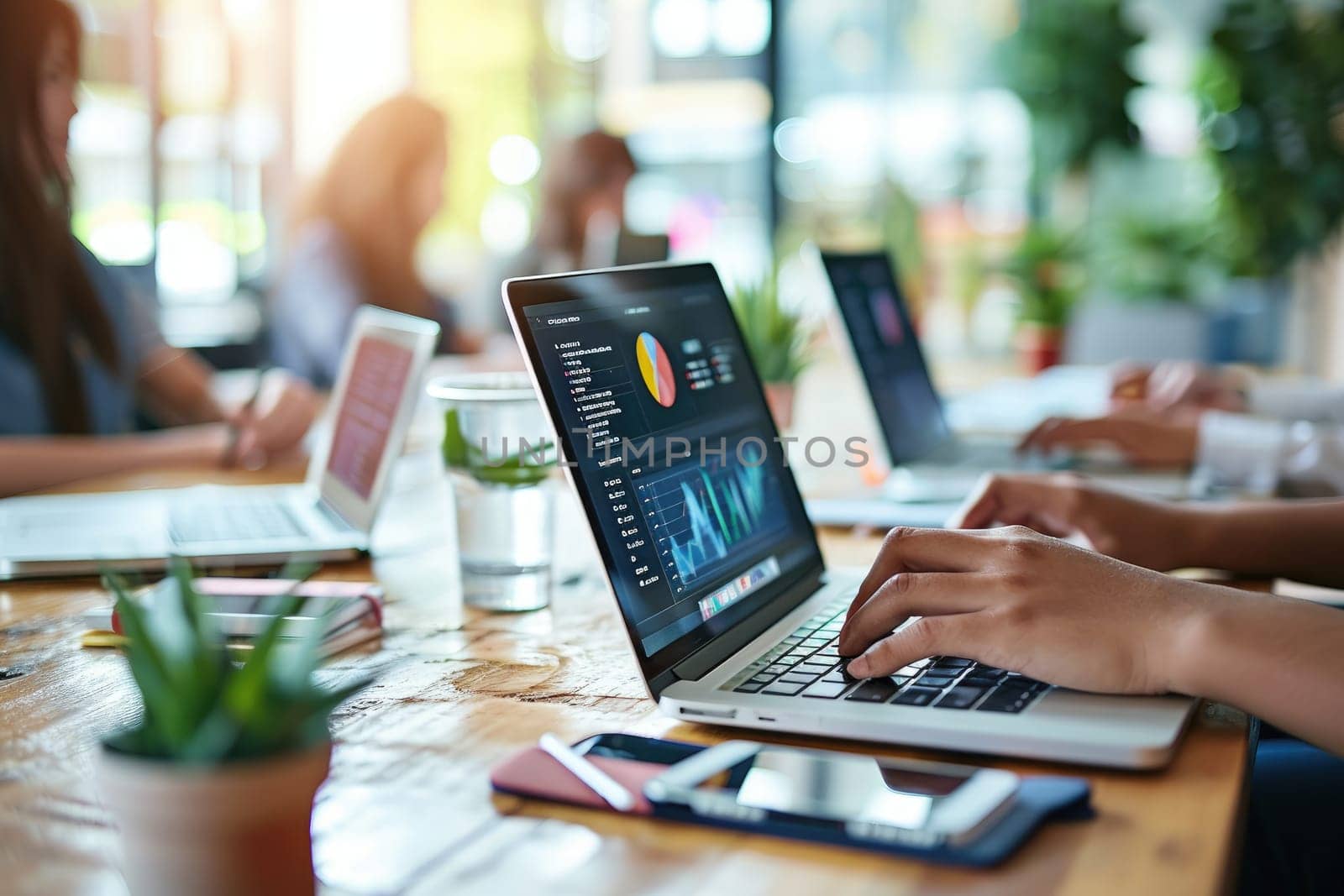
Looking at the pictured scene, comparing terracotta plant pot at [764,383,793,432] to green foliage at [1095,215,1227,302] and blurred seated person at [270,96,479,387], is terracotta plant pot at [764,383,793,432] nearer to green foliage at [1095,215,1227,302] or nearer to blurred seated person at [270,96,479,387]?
blurred seated person at [270,96,479,387]

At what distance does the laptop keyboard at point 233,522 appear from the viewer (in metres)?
1.35

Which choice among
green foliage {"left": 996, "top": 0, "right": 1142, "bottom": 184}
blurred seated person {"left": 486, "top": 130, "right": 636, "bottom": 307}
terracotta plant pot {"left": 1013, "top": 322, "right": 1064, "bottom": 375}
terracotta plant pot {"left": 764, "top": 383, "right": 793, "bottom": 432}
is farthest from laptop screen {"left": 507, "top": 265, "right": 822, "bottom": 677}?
green foliage {"left": 996, "top": 0, "right": 1142, "bottom": 184}

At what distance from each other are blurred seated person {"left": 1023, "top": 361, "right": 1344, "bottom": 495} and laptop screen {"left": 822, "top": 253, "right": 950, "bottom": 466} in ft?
0.56

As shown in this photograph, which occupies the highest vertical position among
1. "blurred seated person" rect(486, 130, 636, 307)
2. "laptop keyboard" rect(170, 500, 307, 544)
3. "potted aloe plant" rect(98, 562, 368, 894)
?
"blurred seated person" rect(486, 130, 636, 307)

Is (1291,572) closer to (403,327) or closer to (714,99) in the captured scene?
(403,327)

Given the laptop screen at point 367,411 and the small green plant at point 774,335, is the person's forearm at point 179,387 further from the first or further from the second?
the small green plant at point 774,335

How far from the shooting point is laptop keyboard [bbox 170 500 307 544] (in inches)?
53.1

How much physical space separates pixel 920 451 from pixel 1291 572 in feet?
2.22

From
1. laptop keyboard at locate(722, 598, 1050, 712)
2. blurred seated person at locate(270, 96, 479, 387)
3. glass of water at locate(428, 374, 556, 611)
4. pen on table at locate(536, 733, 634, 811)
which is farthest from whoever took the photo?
blurred seated person at locate(270, 96, 479, 387)

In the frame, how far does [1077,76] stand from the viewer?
17.5 ft

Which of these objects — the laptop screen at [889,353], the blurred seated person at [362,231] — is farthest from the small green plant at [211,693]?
A: the blurred seated person at [362,231]

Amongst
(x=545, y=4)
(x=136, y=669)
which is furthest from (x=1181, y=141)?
(x=136, y=669)

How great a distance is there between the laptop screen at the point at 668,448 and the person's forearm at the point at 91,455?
3.52 ft

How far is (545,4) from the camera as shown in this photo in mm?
5922
